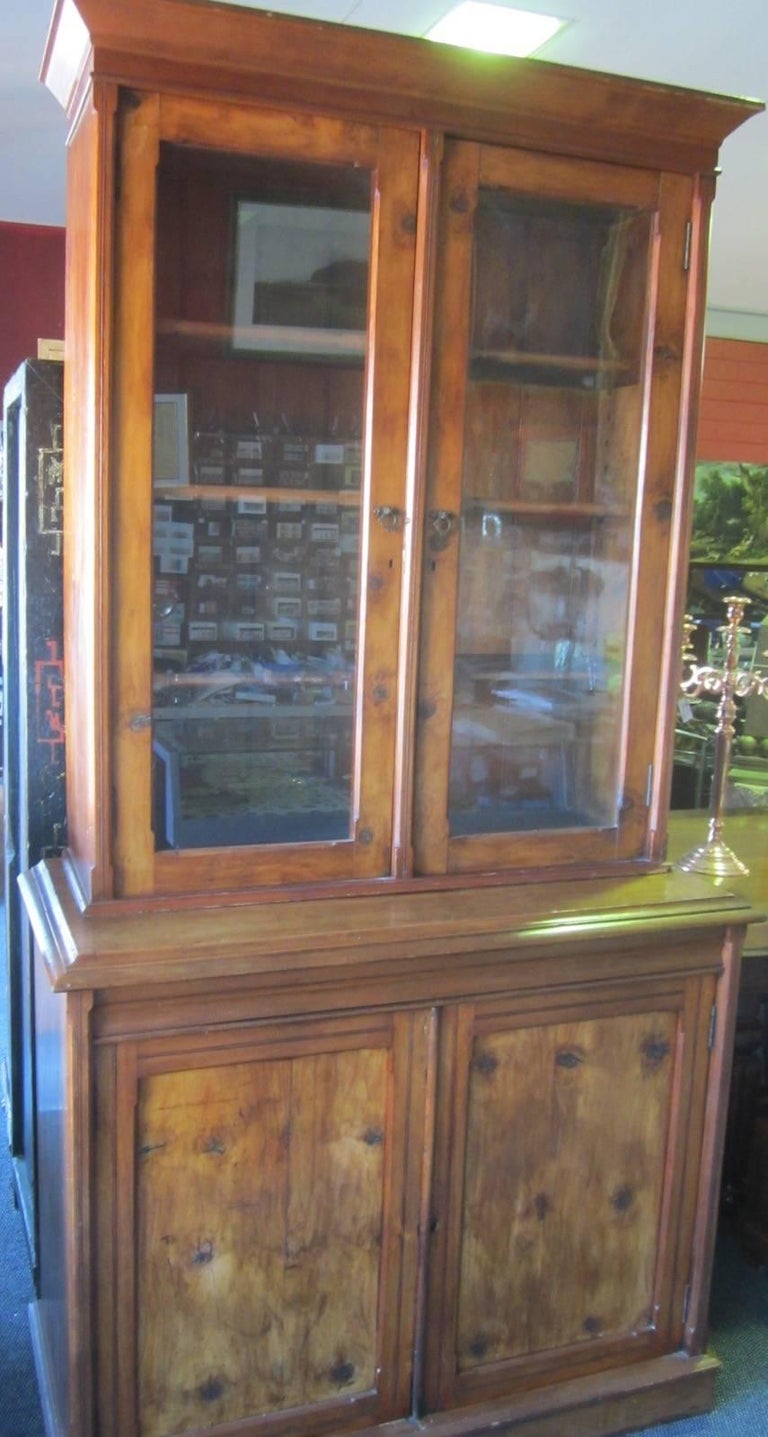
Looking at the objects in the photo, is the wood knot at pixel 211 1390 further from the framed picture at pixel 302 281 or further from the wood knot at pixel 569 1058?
the framed picture at pixel 302 281

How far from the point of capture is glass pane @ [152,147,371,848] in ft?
5.18

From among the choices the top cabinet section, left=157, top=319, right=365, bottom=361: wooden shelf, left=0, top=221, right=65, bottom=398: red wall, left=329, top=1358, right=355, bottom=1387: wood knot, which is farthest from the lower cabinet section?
left=0, top=221, right=65, bottom=398: red wall

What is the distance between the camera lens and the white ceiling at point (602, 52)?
2.47 m

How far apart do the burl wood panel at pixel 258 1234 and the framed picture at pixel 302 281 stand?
3.33 ft

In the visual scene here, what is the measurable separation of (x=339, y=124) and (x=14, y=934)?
1673 mm

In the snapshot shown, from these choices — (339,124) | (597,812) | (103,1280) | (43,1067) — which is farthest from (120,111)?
(103,1280)

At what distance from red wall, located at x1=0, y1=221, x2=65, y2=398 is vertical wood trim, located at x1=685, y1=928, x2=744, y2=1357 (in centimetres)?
338

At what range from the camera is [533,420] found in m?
1.80

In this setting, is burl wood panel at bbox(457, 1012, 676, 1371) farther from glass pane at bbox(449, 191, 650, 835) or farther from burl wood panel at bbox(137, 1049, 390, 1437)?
glass pane at bbox(449, 191, 650, 835)

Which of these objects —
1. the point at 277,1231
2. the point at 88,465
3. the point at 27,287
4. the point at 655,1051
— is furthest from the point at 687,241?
the point at 27,287

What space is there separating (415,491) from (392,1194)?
1.03 m

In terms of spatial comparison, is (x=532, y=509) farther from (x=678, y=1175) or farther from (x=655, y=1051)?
(x=678, y=1175)

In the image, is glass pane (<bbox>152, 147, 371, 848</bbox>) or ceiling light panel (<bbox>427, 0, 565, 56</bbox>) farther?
ceiling light panel (<bbox>427, 0, 565, 56</bbox>)

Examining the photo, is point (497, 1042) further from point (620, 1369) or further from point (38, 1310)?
point (38, 1310)
